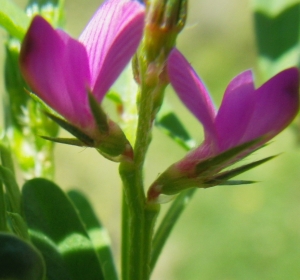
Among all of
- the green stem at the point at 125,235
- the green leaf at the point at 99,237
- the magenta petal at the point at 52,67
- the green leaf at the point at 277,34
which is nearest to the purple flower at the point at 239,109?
the magenta petal at the point at 52,67

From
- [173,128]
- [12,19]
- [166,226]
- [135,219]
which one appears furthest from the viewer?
[173,128]

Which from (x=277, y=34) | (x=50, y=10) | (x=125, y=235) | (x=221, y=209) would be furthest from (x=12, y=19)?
(x=221, y=209)

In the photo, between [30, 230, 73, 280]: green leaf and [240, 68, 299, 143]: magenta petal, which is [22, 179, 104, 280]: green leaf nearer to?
[30, 230, 73, 280]: green leaf

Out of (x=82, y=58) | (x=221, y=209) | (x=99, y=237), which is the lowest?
(x=221, y=209)

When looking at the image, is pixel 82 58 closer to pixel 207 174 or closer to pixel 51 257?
pixel 207 174

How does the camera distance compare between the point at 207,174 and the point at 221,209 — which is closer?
the point at 207,174

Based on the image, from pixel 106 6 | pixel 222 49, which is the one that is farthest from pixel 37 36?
pixel 222 49

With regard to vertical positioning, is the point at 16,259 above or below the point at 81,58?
below

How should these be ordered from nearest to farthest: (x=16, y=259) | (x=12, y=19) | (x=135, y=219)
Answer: (x=16, y=259) < (x=135, y=219) < (x=12, y=19)
